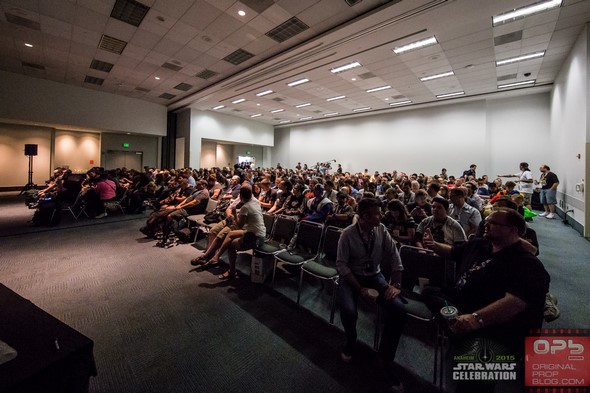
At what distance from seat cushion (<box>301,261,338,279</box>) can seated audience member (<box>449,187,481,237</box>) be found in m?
2.02

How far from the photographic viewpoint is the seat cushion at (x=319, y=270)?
8.78ft

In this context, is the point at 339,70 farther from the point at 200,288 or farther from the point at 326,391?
the point at 326,391

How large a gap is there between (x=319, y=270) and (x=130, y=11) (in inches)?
273

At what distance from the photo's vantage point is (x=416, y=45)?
21.4 ft

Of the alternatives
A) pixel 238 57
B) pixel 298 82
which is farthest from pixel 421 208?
pixel 298 82

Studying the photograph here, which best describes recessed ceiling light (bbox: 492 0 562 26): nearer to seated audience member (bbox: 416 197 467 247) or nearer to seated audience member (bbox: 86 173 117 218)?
seated audience member (bbox: 416 197 467 247)

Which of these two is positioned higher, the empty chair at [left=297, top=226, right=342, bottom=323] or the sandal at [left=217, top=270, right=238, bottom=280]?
the empty chair at [left=297, top=226, right=342, bottom=323]

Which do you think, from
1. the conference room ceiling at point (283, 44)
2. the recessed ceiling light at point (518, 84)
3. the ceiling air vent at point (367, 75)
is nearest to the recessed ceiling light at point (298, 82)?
the conference room ceiling at point (283, 44)

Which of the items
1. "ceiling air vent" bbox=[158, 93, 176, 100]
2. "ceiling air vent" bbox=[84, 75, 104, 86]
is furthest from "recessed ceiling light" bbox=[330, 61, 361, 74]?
"ceiling air vent" bbox=[84, 75, 104, 86]

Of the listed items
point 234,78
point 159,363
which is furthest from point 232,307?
point 234,78

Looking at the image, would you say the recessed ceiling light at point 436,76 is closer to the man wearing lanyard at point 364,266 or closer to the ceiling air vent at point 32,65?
the man wearing lanyard at point 364,266

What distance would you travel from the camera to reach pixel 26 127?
11.9m

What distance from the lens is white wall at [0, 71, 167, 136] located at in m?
9.30

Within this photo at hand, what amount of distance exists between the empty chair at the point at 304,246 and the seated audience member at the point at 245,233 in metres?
0.48
